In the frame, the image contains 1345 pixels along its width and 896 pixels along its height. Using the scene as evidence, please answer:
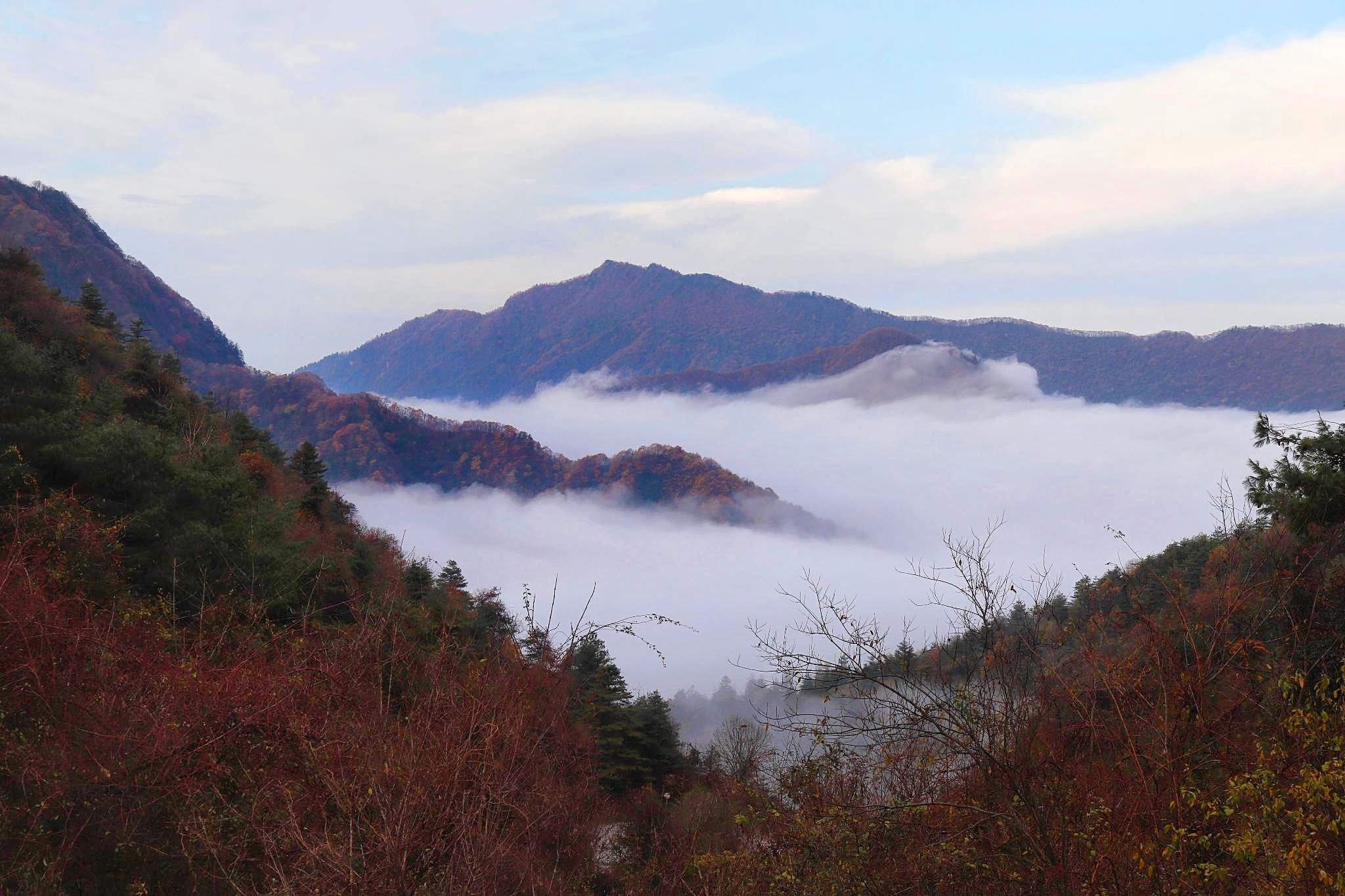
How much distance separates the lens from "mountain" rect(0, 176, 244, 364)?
116 meters

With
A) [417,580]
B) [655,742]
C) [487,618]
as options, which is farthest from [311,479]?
[487,618]

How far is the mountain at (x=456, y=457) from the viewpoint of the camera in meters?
127

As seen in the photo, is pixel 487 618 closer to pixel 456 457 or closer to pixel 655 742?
pixel 655 742

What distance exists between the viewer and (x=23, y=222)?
11769 cm

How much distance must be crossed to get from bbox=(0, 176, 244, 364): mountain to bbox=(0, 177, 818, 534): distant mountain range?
213 millimetres

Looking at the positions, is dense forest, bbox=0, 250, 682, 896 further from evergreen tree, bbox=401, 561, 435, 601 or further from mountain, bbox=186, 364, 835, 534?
mountain, bbox=186, 364, 835, 534

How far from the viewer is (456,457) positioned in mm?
159625

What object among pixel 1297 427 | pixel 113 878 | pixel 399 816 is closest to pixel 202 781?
pixel 113 878

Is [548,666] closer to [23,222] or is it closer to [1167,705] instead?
[1167,705]

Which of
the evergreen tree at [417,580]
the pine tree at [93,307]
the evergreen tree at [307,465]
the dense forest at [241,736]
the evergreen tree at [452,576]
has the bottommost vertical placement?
the evergreen tree at [452,576]

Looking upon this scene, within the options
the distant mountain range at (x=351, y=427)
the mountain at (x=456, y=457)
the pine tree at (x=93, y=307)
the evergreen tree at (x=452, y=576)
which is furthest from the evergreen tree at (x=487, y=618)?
the mountain at (x=456, y=457)

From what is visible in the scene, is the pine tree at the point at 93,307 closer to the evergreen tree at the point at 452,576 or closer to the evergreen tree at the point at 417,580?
the evergreen tree at the point at 452,576

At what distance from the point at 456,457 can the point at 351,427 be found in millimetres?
24978

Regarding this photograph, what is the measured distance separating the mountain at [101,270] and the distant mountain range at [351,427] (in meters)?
0.21
